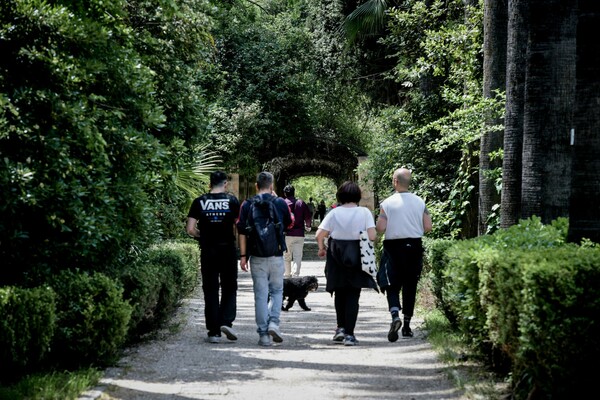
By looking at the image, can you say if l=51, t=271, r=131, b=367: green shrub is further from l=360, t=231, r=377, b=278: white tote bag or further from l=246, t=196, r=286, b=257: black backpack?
l=360, t=231, r=377, b=278: white tote bag

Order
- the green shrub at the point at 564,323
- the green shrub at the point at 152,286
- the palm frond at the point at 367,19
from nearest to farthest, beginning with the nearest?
1. the green shrub at the point at 564,323
2. the green shrub at the point at 152,286
3. the palm frond at the point at 367,19

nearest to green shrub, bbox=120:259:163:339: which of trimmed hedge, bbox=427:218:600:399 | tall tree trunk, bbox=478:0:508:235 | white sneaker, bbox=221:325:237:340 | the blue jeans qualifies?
white sneaker, bbox=221:325:237:340

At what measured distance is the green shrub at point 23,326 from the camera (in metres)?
6.17

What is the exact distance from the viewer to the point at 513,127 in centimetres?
980

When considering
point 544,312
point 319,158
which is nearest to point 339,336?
point 544,312

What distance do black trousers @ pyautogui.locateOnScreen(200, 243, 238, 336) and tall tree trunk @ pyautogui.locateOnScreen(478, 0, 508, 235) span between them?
4.23 m

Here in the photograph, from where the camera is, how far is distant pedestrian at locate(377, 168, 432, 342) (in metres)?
9.51

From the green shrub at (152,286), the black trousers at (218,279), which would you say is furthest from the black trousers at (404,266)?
the green shrub at (152,286)

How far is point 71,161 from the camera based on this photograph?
731 centimetres

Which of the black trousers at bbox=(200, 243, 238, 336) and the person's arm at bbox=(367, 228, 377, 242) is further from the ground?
the person's arm at bbox=(367, 228, 377, 242)

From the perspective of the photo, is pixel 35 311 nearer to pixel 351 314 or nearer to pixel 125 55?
pixel 125 55

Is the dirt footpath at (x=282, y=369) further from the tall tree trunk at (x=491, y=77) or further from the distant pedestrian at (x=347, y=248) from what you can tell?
the tall tree trunk at (x=491, y=77)

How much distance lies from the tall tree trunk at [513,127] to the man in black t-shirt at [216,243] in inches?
120

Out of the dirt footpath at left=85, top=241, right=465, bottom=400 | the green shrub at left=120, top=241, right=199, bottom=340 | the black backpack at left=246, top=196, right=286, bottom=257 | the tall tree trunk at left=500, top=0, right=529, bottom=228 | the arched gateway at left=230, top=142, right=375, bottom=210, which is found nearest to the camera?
the dirt footpath at left=85, top=241, right=465, bottom=400
